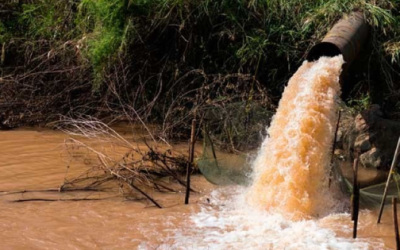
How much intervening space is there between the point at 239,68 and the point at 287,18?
97 centimetres

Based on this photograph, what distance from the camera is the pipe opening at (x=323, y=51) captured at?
18.8 feet

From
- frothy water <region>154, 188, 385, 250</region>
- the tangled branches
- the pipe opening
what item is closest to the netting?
the tangled branches

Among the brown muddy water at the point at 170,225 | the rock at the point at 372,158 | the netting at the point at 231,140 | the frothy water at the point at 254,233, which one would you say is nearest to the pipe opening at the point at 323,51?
the netting at the point at 231,140

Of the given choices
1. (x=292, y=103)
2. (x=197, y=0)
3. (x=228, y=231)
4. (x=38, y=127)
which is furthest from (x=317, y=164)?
(x=38, y=127)

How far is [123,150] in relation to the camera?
673 cm

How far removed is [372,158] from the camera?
6043 millimetres

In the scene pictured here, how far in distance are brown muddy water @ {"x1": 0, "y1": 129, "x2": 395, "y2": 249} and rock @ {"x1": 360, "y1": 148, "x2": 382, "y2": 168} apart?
1251mm

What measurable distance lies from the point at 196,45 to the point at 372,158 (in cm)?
303

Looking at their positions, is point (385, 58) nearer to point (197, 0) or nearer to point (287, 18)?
point (287, 18)

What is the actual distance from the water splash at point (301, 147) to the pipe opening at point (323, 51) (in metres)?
0.13

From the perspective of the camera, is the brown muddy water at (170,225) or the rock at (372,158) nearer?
the brown muddy water at (170,225)

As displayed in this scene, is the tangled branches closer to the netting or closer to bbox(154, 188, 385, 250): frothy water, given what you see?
the netting

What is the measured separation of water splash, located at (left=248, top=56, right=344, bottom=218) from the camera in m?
4.93

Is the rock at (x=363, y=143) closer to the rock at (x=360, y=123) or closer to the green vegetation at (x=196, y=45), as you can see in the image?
the rock at (x=360, y=123)
